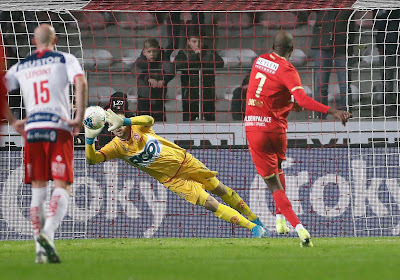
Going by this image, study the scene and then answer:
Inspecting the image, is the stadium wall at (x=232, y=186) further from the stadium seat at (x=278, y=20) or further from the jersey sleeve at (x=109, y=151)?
the stadium seat at (x=278, y=20)

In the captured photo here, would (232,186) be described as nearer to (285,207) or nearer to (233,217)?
(233,217)

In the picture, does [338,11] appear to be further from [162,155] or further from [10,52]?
[10,52]

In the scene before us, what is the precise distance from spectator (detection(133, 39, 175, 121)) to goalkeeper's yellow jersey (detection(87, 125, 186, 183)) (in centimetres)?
196

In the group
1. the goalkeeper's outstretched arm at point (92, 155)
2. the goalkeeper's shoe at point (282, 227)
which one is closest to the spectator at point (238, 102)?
the goalkeeper's outstretched arm at point (92, 155)

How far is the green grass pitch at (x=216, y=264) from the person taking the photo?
538cm

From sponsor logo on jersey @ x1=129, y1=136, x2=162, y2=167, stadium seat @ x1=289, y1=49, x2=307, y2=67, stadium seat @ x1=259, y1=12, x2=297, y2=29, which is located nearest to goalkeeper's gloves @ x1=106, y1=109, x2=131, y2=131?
sponsor logo on jersey @ x1=129, y1=136, x2=162, y2=167

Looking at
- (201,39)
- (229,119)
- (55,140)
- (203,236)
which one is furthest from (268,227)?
(55,140)

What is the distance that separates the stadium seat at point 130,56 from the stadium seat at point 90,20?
0.59 metres

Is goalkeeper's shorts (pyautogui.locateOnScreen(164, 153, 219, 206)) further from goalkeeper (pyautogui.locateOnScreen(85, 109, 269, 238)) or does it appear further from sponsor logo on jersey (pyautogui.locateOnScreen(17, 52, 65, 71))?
sponsor logo on jersey (pyautogui.locateOnScreen(17, 52, 65, 71))

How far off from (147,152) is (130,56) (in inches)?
130

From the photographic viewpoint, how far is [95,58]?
13195 millimetres

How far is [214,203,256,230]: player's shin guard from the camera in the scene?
34.5 feet

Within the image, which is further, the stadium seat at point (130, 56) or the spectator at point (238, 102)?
the stadium seat at point (130, 56)

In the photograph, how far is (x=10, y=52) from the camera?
13.1 metres
